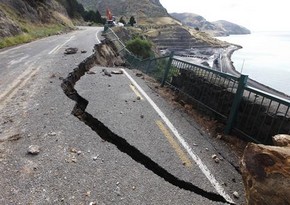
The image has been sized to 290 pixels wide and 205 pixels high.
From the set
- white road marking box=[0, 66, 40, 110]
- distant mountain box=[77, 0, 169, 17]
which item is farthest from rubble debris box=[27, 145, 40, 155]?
distant mountain box=[77, 0, 169, 17]

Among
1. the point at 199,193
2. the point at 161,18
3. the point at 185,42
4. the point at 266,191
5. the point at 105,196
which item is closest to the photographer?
the point at 266,191

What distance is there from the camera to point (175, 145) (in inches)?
211

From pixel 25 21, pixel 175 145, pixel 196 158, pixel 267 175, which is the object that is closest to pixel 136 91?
pixel 175 145

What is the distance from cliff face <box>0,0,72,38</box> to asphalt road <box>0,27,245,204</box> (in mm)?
17324

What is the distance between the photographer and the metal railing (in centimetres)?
531

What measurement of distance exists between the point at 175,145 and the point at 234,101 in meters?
1.74

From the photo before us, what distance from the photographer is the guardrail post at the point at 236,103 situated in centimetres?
606

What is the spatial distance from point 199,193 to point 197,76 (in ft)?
15.5

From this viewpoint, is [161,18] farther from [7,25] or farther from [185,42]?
[7,25]

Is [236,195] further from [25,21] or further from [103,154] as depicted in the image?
[25,21]

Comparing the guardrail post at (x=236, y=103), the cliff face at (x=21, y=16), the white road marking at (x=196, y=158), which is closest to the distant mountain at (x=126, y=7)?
the cliff face at (x=21, y=16)

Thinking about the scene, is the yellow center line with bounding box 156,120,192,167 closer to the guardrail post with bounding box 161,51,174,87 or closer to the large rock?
the large rock

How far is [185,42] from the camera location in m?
142

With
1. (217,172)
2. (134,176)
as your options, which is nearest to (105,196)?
(134,176)
